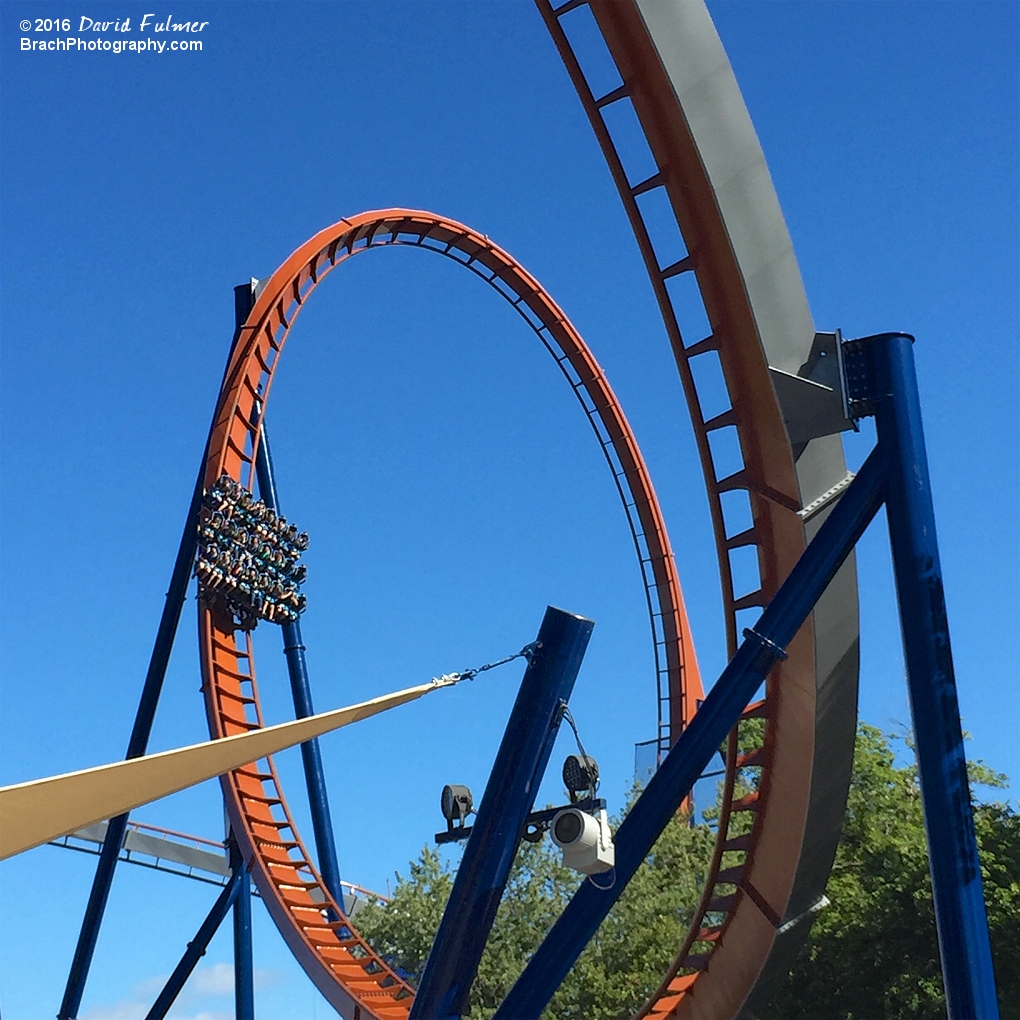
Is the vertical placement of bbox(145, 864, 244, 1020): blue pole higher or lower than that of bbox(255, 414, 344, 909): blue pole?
lower

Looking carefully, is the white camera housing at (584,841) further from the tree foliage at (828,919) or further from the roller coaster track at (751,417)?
the tree foliage at (828,919)

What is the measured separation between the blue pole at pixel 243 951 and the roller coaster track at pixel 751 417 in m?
4.77

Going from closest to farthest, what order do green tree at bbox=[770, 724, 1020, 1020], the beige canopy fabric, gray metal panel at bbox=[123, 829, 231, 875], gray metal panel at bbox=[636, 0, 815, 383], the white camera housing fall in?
the beige canopy fabric, the white camera housing, gray metal panel at bbox=[636, 0, 815, 383], green tree at bbox=[770, 724, 1020, 1020], gray metal panel at bbox=[123, 829, 231, 875]

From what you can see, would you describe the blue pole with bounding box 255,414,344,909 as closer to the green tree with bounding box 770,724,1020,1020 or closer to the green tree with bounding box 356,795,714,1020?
the green tree with bounding box 356,795,714,1020

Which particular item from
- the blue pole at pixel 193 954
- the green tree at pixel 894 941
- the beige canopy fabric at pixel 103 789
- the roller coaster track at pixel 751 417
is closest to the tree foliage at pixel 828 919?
the green tree at pixel 894 941

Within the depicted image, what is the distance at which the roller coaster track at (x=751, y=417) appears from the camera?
610 centimetres

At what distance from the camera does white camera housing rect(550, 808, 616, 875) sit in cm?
527

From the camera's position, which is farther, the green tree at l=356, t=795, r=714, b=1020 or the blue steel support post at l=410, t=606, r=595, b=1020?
the green tree at l=356, t=795, r=714, b=1020

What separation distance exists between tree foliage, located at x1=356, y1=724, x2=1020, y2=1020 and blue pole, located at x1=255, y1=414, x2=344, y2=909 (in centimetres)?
276

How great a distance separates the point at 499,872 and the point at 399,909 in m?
10.2

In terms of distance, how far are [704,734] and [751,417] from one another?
1.61 meters

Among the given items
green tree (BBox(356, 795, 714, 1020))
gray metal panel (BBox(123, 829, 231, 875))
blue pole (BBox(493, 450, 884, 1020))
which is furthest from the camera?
gray metal panel (BBox(123, 829, 231, 875))

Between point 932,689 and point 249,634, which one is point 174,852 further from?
point 932,689

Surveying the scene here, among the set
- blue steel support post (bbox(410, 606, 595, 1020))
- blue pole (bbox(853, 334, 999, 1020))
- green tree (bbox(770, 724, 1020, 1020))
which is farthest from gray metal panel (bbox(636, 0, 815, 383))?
green tree (bbox(770, 724, 1020, 1020))
